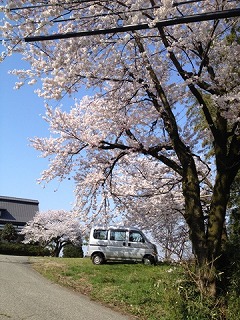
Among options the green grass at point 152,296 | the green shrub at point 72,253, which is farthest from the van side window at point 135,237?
the green shrub at point 72,253

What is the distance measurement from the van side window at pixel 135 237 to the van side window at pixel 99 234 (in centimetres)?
119

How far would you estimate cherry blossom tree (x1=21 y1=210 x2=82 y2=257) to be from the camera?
3341 cm

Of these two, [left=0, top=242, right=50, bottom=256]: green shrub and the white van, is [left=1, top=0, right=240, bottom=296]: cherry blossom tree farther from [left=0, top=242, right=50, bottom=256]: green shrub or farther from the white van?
[left=0, top=242, right=50, bottom=256]: green shrub

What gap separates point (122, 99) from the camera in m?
9.51

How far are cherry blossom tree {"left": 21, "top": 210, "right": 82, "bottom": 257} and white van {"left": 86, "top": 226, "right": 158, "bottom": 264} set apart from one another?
1595 cm

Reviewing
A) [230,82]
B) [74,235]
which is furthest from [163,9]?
[74,235]

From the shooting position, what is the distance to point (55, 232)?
33.4 meters

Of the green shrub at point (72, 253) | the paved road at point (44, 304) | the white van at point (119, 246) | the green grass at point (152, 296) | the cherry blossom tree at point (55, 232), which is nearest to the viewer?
the paved road at point (44, 304)

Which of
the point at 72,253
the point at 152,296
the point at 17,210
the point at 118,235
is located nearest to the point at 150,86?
the point at 152,296

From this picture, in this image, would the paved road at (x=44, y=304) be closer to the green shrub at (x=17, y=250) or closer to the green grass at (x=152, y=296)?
the green grass at (x=152, y=296)

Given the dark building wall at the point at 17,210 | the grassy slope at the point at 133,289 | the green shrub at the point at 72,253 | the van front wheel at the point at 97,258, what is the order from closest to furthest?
the grassy slope at the point at 133,289, the van front wheel at the point at 97,258, the green shrub at the point at 72,253, the dark building wall at the point at 17,210

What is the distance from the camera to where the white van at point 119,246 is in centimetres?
1598

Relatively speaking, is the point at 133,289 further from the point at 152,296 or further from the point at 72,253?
the point at 72,253

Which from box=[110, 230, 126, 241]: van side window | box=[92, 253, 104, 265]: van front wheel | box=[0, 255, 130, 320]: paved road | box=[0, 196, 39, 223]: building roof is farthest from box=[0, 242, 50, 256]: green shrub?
box=[0, 255, 130, 320]: paved road
